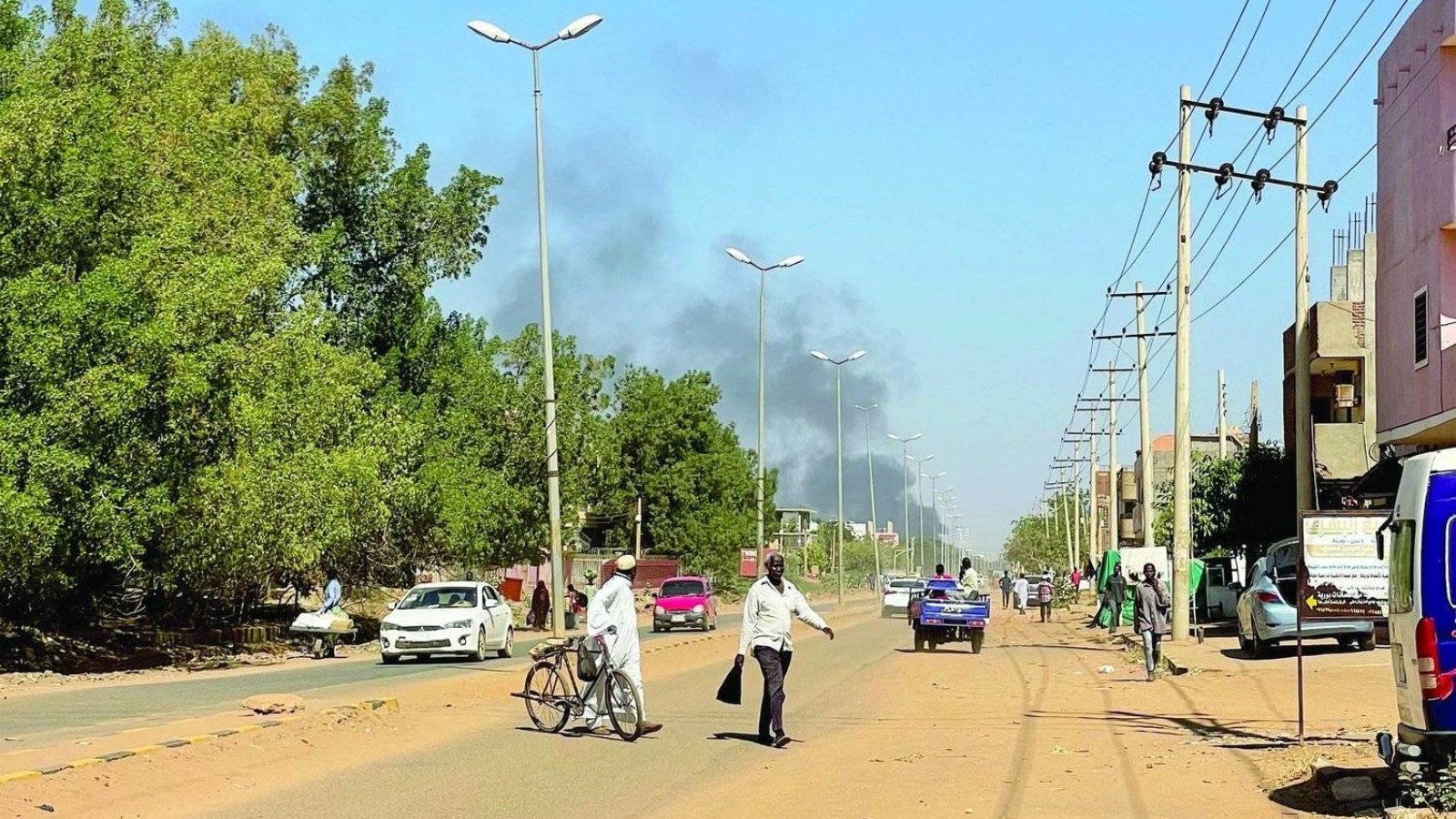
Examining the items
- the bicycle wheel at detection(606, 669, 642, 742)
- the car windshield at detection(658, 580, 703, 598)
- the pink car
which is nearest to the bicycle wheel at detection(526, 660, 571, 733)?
the bicycle wheel at detection(606, 669, 642, 742)

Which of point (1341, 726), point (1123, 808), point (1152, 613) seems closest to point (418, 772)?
point (1123, 808)

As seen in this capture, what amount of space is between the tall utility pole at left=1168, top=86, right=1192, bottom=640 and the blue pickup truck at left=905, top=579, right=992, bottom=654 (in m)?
4.32

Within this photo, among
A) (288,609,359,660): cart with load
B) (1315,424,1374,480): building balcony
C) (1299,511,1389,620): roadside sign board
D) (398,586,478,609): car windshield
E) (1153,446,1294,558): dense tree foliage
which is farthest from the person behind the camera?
(1153,446,1294,558): dense tree foliage

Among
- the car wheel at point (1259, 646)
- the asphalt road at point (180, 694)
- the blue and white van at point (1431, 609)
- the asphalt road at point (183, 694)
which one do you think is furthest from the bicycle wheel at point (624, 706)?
the car wheel at point (1259, 646)

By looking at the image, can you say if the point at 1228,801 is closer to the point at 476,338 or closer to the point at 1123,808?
the point at 1123,808

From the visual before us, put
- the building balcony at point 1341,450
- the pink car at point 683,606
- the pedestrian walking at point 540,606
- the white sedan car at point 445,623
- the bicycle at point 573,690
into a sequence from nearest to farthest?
the bicycle at point 573,690 → the white sedan car at point 445,623 → the building balcony at point 1341,450 → the pink car at point 683,606 → the pedestrian walking at point 540,606

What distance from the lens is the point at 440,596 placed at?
34.9 meters

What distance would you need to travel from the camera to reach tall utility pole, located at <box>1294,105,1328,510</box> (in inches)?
1344

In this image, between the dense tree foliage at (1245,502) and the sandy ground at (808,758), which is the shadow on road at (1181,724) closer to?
the sandy ground at (808,758)

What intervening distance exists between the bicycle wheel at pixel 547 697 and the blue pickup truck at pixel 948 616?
2170cm

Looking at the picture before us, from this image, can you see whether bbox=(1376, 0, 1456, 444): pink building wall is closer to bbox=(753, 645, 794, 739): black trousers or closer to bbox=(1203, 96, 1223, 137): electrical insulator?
bbox=(1203, 96, 1223, 137): electrical insulator

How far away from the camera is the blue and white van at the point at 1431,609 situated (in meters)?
11.6

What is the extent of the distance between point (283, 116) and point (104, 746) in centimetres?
3927

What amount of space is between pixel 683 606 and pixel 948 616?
15.2 metres
